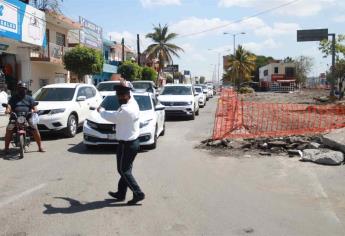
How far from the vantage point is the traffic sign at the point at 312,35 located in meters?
39.2

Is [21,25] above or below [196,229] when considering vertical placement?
above

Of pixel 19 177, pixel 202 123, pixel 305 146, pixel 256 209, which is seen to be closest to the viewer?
pixel 256 209

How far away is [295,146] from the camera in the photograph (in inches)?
448

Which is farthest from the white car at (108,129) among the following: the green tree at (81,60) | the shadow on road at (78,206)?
the green tree at (81,60)

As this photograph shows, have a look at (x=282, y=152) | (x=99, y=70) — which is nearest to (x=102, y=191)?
(x=282, y=152)

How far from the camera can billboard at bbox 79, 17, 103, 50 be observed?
40156mm

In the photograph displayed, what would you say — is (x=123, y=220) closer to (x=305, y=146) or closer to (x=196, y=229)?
(x=196, y=229)

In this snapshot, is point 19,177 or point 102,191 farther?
point 19,177

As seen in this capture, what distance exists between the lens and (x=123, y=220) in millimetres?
5820

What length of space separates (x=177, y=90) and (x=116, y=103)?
416 inches

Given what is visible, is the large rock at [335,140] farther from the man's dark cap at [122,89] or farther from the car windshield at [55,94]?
the car windshield at [55,94]

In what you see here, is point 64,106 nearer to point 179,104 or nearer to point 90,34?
point 179,104

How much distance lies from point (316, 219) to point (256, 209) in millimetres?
804

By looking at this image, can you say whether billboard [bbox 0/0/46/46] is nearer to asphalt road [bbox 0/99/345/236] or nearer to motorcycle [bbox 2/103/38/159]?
motorcycle [bbox 2/103/38/159]
